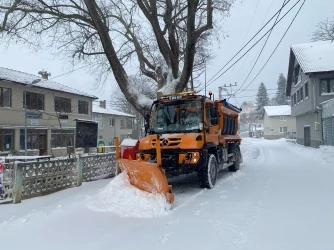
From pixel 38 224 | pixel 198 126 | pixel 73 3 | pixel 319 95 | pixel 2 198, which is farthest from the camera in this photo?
pixel 319 95

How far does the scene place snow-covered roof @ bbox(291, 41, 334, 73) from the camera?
2431 centimetres

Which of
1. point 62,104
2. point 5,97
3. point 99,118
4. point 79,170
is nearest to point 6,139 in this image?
point 5,97

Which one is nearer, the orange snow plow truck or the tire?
the orange snow plow truck

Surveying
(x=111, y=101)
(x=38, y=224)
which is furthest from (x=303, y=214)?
(x=111, y=101)

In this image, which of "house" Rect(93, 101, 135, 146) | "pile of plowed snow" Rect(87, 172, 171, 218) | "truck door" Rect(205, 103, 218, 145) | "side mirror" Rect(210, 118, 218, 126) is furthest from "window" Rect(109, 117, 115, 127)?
"pile of plowed snow" Rect(87, 172, 171, 218)

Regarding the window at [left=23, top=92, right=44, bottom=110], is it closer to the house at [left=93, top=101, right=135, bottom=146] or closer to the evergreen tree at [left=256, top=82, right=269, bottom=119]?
the house at [left=93, top=101, right=135, bottom=146]

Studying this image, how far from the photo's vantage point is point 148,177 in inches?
287

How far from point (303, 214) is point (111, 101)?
6746 centimetres

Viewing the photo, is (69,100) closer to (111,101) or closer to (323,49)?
(323,49)

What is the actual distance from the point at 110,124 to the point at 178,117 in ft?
120

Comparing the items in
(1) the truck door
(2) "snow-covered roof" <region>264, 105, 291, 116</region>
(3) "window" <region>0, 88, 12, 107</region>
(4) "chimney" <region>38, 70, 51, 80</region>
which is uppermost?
(4) "chimney" <region>38, 70, 51, 80</region>

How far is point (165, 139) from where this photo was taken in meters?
8.47

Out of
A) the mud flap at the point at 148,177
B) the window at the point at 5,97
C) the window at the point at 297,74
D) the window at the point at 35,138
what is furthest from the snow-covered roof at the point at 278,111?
the mud flap at the point at 148,177

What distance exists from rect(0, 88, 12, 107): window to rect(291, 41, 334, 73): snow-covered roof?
2354 centimetres
